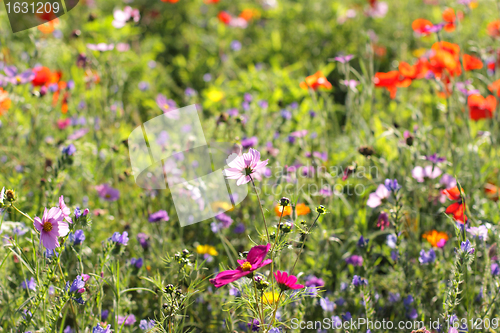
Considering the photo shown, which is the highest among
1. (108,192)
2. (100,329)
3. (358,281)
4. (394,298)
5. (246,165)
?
(246,165)

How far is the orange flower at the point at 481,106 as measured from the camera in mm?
2064

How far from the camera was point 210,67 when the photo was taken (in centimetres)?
354

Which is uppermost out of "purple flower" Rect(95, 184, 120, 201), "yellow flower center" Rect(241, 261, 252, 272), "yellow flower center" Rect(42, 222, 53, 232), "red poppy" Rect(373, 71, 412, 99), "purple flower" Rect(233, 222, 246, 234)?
"yellow flower center" Rect(42, 222, 53, 232)

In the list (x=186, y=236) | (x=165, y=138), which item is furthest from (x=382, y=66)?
(x=186, y=236)

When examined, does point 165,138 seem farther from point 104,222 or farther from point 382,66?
point 382,66

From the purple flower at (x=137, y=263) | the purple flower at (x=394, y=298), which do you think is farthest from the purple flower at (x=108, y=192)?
the purple flower at (x=394, y=298)

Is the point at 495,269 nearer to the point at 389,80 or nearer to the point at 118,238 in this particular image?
the point at 389,80

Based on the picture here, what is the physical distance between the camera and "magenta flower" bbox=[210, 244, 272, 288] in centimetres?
84

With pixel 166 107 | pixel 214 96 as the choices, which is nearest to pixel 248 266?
pixel 166 107

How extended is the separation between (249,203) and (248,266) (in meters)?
0.95

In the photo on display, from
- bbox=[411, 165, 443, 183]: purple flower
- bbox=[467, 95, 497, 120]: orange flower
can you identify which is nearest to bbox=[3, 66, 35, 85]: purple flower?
bbox=[411, 165, 443, 183]: purple flower

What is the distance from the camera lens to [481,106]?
2.10m

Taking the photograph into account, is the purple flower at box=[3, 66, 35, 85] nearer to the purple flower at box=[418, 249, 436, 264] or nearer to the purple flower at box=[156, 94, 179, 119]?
the purple flower at box=[156, 94, 179, 119]

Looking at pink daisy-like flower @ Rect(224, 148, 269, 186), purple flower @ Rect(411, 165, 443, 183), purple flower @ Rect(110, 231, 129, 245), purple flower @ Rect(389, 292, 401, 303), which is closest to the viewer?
pink daisy-like flower @ Rect(224, 148, 269, 186)
